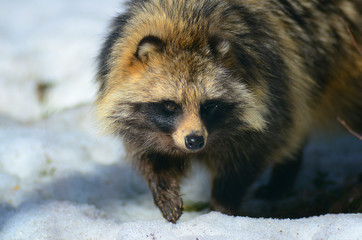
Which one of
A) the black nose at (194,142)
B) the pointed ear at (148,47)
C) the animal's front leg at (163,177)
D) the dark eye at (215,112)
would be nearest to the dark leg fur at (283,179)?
the animal's front leg at (163,177)

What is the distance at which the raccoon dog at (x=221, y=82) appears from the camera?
10.1 ft

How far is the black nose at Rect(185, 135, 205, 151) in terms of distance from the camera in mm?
2939

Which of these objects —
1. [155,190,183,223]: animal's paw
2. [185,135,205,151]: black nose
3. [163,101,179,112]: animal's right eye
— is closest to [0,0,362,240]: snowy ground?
[155,190,183,223]: animal's paw

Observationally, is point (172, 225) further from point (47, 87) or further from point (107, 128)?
point (47, 87)

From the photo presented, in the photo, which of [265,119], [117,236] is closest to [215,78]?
[265,119]

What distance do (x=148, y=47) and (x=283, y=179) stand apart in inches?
95.8

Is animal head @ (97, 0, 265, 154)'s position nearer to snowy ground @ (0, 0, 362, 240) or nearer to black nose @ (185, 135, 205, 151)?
black nose @ (185, 135, 205, 151)

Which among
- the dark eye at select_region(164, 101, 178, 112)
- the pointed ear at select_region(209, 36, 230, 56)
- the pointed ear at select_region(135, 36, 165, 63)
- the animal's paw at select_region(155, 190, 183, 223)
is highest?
the pointed ear at select_region(209, 36, 230, 56)

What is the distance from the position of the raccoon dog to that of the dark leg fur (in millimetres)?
635

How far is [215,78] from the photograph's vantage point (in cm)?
308

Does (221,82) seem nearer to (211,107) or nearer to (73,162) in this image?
(211,107)

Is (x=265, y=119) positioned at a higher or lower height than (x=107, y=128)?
higher

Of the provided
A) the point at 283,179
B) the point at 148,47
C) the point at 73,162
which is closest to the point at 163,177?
the point at 148,47

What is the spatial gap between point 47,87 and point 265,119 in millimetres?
3443
